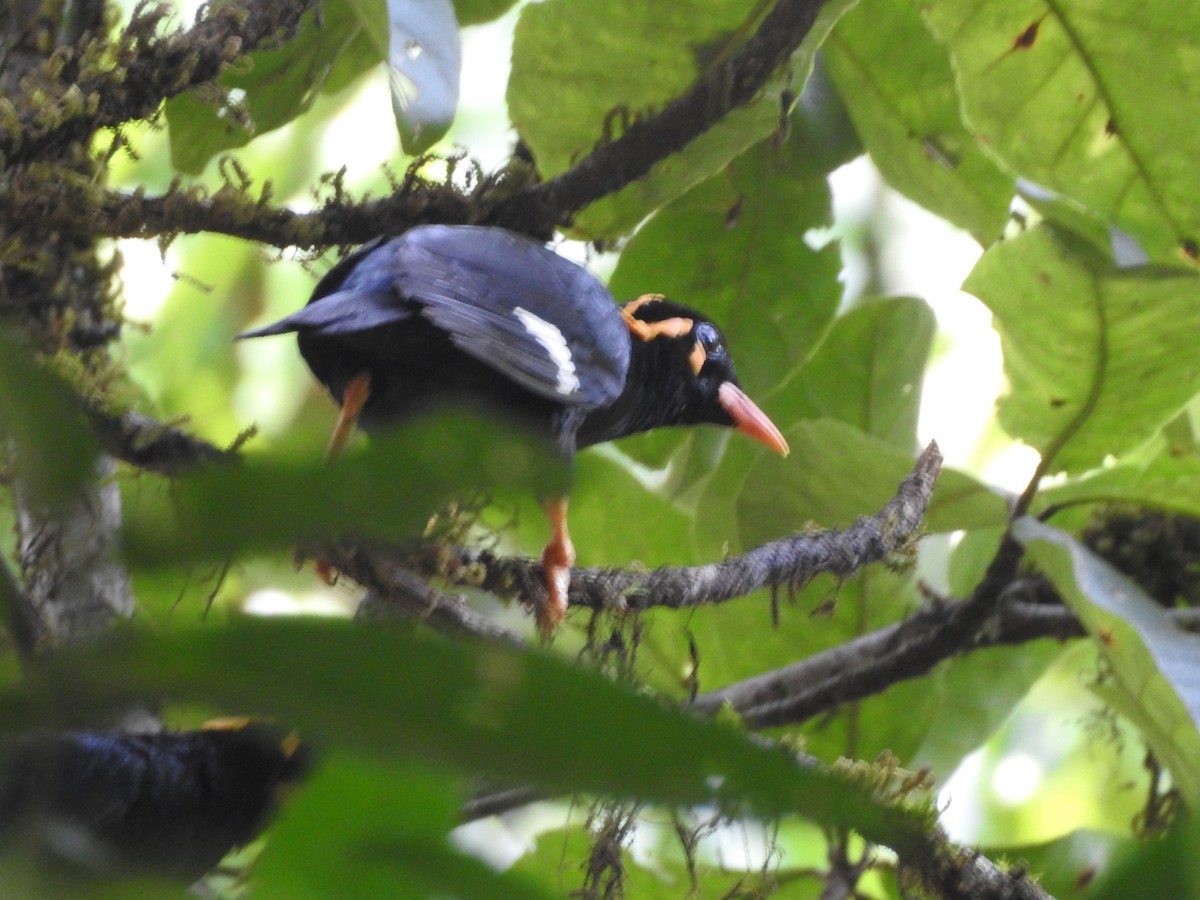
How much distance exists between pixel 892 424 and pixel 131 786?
5.85 feet

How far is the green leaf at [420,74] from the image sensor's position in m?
1.92

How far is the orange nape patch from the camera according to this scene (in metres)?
2.75

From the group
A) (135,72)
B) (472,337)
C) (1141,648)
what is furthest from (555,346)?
(1141,648)

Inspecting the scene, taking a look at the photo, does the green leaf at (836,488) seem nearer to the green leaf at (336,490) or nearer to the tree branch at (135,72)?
the tree branch at (135,72)

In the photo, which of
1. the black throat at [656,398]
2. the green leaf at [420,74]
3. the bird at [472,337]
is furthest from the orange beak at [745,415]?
the green leaf at [420,74]

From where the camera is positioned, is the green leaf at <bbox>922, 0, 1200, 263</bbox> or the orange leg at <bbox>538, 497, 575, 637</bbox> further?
the green leaf at <bbox>922, 0, 1200, 263</bbox>

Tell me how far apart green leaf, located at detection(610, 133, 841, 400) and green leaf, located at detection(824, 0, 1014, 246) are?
0.60ft

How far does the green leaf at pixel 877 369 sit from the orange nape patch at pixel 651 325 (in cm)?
35

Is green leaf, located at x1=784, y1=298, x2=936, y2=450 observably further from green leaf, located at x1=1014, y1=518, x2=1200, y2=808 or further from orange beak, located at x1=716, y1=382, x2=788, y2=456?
green leaf, located at x1=1014, y1=518, x2=1200, y2=808

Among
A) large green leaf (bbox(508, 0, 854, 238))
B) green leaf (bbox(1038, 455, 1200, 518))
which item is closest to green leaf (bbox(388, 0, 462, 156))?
large green leaf (bbox(508, 0, 854, 238))

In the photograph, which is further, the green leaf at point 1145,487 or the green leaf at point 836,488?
the green leaf at point 836,488

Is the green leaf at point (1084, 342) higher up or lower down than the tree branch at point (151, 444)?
lower down

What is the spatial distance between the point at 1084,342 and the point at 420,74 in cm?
134

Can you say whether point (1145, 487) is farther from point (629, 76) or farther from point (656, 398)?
point (629, 76)
